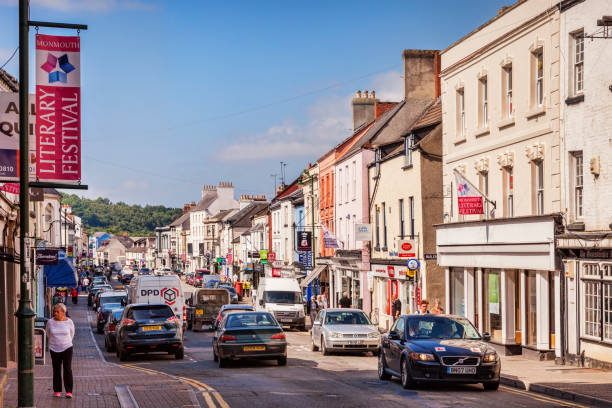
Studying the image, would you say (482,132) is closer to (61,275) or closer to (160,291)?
(160,291)

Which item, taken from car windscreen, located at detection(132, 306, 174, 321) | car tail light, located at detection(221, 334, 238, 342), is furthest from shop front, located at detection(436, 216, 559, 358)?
car windscreen, located at detection(132, 306, 174, 321)

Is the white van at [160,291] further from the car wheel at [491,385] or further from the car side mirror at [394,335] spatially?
the car wheel at [491,385]

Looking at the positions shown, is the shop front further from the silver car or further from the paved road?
the paved road

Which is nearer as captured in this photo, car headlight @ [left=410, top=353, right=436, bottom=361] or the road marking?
the road marking

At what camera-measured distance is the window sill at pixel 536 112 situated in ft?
78.4

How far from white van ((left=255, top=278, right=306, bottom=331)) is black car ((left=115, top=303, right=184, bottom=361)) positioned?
1753cm

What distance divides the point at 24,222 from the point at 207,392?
259 inches

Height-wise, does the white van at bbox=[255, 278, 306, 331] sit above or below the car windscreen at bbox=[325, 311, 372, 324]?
below

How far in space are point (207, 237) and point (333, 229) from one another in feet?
271

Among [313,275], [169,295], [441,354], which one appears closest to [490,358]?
[441,354]

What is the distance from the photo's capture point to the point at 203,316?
149 feet

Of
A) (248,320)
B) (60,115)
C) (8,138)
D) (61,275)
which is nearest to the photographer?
(60,115)

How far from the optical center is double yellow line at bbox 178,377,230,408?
15228mm

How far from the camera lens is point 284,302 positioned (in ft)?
147
